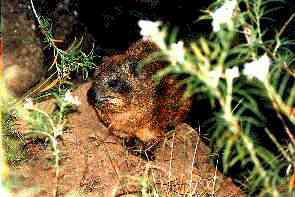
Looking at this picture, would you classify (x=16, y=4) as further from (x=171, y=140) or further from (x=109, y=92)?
(x=171, y=140)

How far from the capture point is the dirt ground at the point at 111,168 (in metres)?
4.83

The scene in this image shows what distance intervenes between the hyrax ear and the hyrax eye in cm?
31

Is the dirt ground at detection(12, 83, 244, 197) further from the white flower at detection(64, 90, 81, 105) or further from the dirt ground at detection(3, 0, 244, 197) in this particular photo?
the white flower at detection(64, 90, 81, 105)

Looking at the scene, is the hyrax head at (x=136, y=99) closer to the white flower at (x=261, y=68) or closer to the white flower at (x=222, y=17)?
the white flower at (x=222, y=17)

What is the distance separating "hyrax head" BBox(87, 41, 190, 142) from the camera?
5.46 meters

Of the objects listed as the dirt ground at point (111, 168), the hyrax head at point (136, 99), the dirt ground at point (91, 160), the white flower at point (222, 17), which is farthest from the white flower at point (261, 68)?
the hyrax head at point (136, 99)

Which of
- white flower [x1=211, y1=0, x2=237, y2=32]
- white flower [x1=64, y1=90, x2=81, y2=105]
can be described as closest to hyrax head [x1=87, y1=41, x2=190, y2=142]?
white flower [x1=64, y1=90, x2=81, y2=105]

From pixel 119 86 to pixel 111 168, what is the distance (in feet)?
2.63

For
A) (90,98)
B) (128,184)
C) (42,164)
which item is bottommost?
(128,184)

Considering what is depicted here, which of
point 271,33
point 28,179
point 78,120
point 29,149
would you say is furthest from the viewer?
point 78,120

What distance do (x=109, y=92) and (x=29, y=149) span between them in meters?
0.92

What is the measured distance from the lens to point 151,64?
18.2 ft

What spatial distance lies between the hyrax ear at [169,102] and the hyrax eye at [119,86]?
31 centimetres

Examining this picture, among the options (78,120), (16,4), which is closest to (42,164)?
(78,120)
